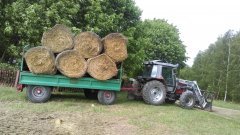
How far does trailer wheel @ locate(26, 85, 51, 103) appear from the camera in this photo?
48.3 ft

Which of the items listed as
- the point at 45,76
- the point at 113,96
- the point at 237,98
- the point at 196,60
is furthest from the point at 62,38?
the point at 196,60

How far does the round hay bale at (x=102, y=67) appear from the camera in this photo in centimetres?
1517

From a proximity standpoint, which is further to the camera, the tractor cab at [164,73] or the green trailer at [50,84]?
the tractor cab at [164,73]

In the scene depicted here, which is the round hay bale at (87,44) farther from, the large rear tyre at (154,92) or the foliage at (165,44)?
the foliage at (165,44)

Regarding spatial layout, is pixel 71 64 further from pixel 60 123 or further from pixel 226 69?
pixel 226 69

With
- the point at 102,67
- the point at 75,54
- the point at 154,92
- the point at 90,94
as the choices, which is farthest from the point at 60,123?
the point at 154,92

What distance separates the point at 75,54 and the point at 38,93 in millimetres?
2139

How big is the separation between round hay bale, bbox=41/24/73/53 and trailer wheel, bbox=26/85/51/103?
1.61m

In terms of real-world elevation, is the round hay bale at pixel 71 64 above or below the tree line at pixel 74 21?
below

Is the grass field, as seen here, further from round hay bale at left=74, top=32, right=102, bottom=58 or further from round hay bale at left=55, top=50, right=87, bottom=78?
round hay bale at left=74, top=32, right=102, bottom=58

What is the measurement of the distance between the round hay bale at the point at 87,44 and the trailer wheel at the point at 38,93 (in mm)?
2066

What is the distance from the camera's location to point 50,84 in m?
14.8

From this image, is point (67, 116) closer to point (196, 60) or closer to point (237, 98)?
point (237, 98)

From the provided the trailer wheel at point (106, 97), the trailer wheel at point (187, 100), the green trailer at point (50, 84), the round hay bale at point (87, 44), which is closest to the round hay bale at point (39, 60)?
the green trailer at point (50, 84)
